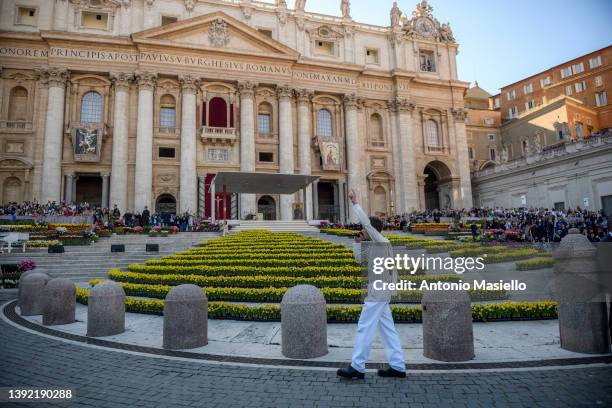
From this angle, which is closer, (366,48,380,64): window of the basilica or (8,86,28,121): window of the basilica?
(8,86,28,121): window of the basilica

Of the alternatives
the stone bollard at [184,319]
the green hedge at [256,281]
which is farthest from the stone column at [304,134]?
the stone bollard at [184,319]

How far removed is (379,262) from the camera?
18.8ft

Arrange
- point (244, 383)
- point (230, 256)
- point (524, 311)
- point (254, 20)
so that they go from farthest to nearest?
point (254, 20) → point (230, 256) → point (524, 311) → point (244, 383)

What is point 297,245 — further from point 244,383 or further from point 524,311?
point 244,383

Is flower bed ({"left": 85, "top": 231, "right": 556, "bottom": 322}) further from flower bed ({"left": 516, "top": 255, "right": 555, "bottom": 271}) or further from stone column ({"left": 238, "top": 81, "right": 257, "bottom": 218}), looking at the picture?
stone column ({"left": 238, "top": 81, "right": 257, "bottom": 218})

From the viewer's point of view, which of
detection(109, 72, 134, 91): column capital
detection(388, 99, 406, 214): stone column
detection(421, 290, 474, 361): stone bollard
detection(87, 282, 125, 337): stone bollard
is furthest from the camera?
detection(388, 99, 406, 214): stone column

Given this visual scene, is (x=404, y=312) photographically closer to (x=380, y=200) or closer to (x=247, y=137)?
(x=247, y=137)

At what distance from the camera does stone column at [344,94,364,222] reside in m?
42.2

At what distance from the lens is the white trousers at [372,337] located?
17.7ft

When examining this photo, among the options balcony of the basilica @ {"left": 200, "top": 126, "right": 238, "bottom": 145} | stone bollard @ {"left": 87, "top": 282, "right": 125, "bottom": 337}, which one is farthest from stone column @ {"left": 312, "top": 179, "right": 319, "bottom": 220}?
stone bollard @ {"left": 87, "top": 282, "right": 125, "bottom": 337}

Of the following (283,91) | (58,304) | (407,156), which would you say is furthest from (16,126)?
(407,156)

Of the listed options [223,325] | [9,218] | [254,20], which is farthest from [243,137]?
[223,325]

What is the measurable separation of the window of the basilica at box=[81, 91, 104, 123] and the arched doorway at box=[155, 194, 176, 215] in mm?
9620

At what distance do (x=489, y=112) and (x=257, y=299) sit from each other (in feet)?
202
